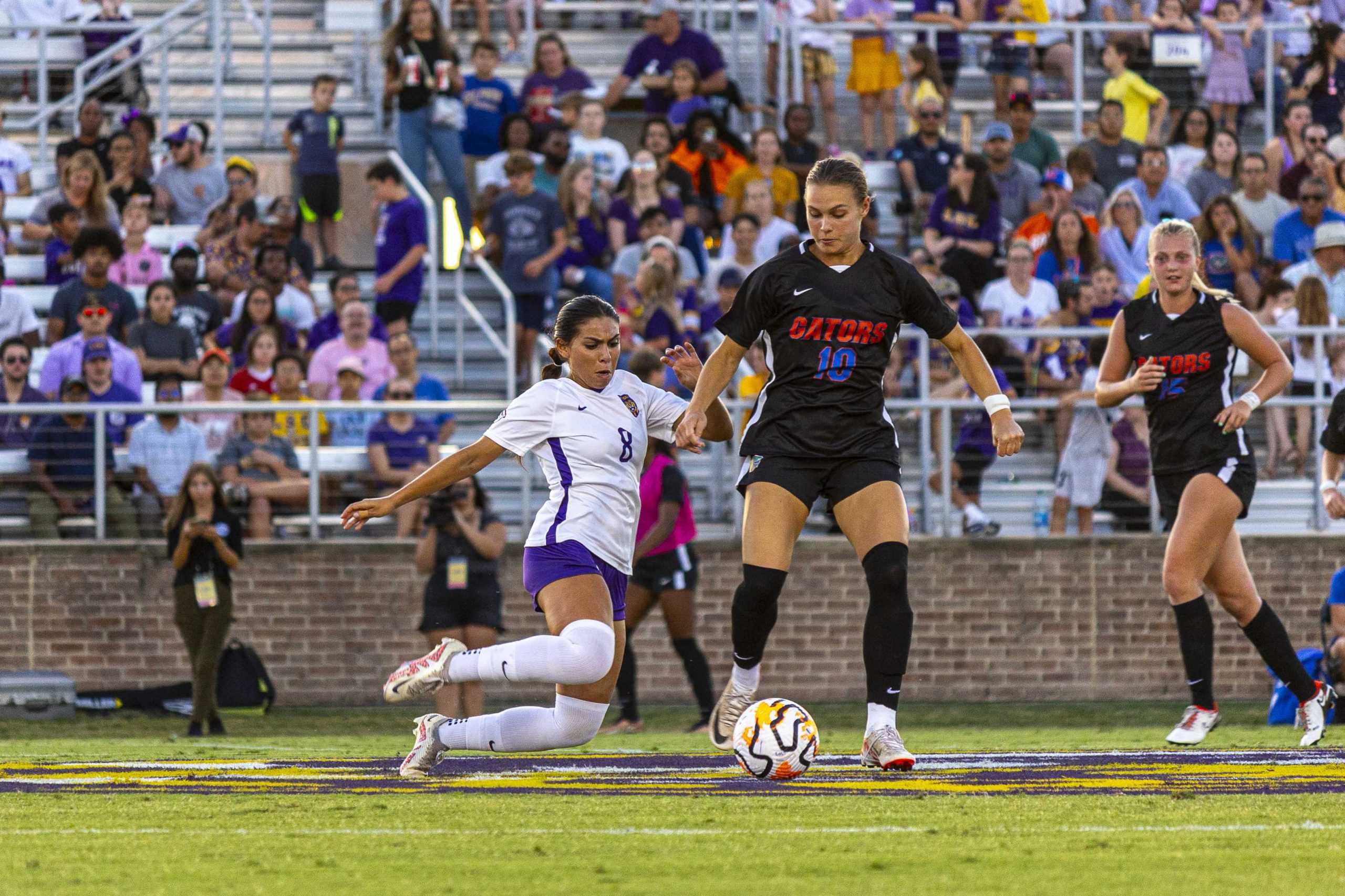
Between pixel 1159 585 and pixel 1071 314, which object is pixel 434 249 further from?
pixel 1159 585

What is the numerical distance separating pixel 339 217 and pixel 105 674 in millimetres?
5635

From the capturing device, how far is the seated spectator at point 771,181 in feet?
60.7

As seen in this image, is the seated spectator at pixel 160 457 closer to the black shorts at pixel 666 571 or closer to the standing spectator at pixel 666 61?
the black shorts at pixel 666 571

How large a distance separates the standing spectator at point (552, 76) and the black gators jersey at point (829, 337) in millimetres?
12028

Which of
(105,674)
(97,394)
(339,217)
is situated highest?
(339,217)

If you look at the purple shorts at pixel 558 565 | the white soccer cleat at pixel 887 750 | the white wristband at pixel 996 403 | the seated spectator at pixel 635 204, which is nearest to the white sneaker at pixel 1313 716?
the white soccer cleat at pixel 887 750

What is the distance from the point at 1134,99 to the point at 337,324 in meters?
8.52

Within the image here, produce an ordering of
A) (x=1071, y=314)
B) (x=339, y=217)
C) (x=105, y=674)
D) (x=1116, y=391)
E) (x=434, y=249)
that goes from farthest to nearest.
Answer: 1. (x=339, y=217)
2. (x=434, y=249)
3. (x=1071, y=314)
4. (x=105, y=674)
5. (x=1116, y=391)

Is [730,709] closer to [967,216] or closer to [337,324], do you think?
[337,324]

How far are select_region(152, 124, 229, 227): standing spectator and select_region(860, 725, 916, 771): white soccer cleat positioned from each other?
13.0 meters

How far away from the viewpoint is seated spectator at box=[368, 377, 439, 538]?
1538 cm

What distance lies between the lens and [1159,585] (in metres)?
15.7

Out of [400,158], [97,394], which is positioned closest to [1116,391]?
[97,394]

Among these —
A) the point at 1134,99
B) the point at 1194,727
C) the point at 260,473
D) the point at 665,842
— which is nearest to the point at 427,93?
the point at 260,473
